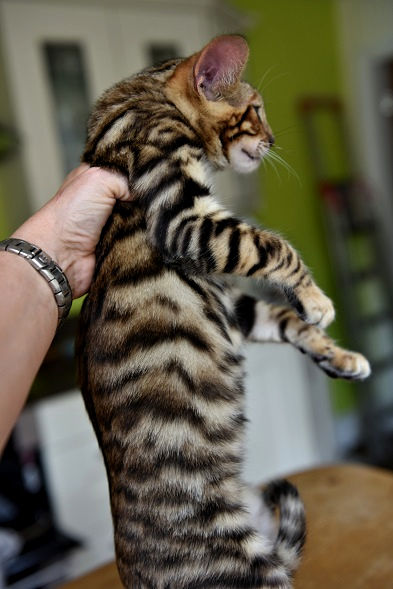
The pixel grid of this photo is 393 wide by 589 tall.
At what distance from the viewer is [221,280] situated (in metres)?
1.07

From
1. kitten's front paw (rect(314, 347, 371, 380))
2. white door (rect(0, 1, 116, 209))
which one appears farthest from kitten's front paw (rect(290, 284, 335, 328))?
white door (rect(0, 1, 116, 209))

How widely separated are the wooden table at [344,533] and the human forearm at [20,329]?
594mm

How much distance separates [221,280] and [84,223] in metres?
0.26

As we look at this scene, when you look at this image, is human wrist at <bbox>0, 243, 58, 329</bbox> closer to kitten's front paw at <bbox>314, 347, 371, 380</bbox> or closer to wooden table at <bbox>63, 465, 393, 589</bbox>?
kitten's front paw at <bbox>314, 347, 371, 380</bbox>

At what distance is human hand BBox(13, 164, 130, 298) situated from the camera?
103 cm

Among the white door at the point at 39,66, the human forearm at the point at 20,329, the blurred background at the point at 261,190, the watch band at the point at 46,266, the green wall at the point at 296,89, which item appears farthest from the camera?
the green wall at the point at 296,89

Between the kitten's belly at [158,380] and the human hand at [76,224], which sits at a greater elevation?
the human hand at [76,224]

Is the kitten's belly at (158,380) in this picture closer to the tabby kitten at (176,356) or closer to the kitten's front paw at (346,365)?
the tabby kitten at (176,356)

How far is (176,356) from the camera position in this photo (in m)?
0.97

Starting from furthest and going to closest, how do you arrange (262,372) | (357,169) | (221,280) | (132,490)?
1. (357,169)
2. (262,372)
3. (221,280)
4. (132,490)

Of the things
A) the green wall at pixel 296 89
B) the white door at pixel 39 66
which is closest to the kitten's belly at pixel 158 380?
the white door at pixel 39 66

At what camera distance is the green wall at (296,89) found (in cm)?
371

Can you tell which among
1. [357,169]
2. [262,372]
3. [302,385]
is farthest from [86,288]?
[357,169]

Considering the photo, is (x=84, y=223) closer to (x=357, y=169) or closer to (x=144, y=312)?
(x=144, y=312)
